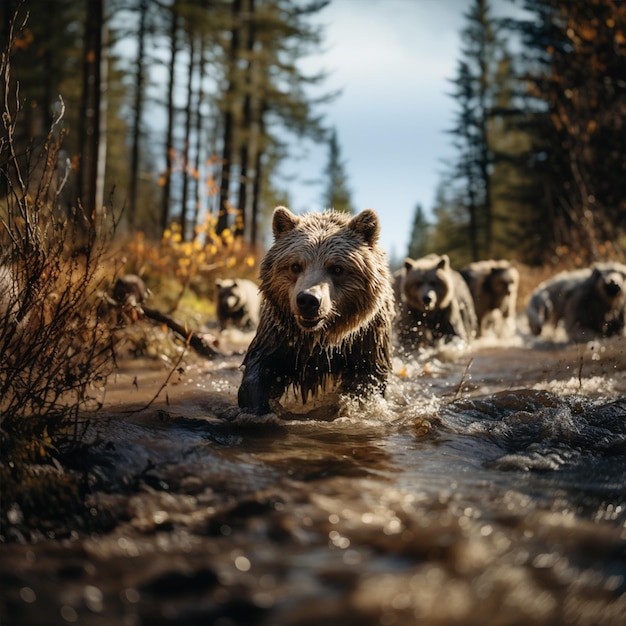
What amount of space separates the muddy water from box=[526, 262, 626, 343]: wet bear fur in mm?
6424

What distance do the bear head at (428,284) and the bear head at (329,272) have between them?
377 cm

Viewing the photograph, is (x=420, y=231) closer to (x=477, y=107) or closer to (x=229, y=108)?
(x=477, y=107)

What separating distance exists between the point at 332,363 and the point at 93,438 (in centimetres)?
210

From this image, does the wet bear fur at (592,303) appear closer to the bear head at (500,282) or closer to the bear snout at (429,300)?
the bear head at (500,282)

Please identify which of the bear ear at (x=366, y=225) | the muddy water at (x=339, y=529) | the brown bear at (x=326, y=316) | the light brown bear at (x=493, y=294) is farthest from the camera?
the light brown bear at (x=493, y=294)

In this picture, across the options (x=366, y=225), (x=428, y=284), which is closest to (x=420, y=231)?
(x=428, y=284)

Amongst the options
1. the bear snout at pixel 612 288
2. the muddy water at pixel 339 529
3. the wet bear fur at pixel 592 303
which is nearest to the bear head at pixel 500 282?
the wet bear fur at pixel 592 303

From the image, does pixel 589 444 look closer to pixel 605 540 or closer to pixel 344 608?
pixel 605 540

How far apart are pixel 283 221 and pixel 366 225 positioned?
2.24ft

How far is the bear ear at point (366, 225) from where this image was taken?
4.80 m

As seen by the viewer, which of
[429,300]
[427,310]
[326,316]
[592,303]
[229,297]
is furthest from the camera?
[229,297]

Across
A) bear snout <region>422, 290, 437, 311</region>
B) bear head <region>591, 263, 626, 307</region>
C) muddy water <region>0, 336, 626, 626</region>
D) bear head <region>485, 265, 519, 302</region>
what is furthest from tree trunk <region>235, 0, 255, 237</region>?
muddy water <region>0, 336, 626, 626</region>

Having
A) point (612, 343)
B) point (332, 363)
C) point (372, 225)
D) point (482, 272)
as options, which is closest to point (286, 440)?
point (332, 363)

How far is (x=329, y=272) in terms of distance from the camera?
4469 mm
